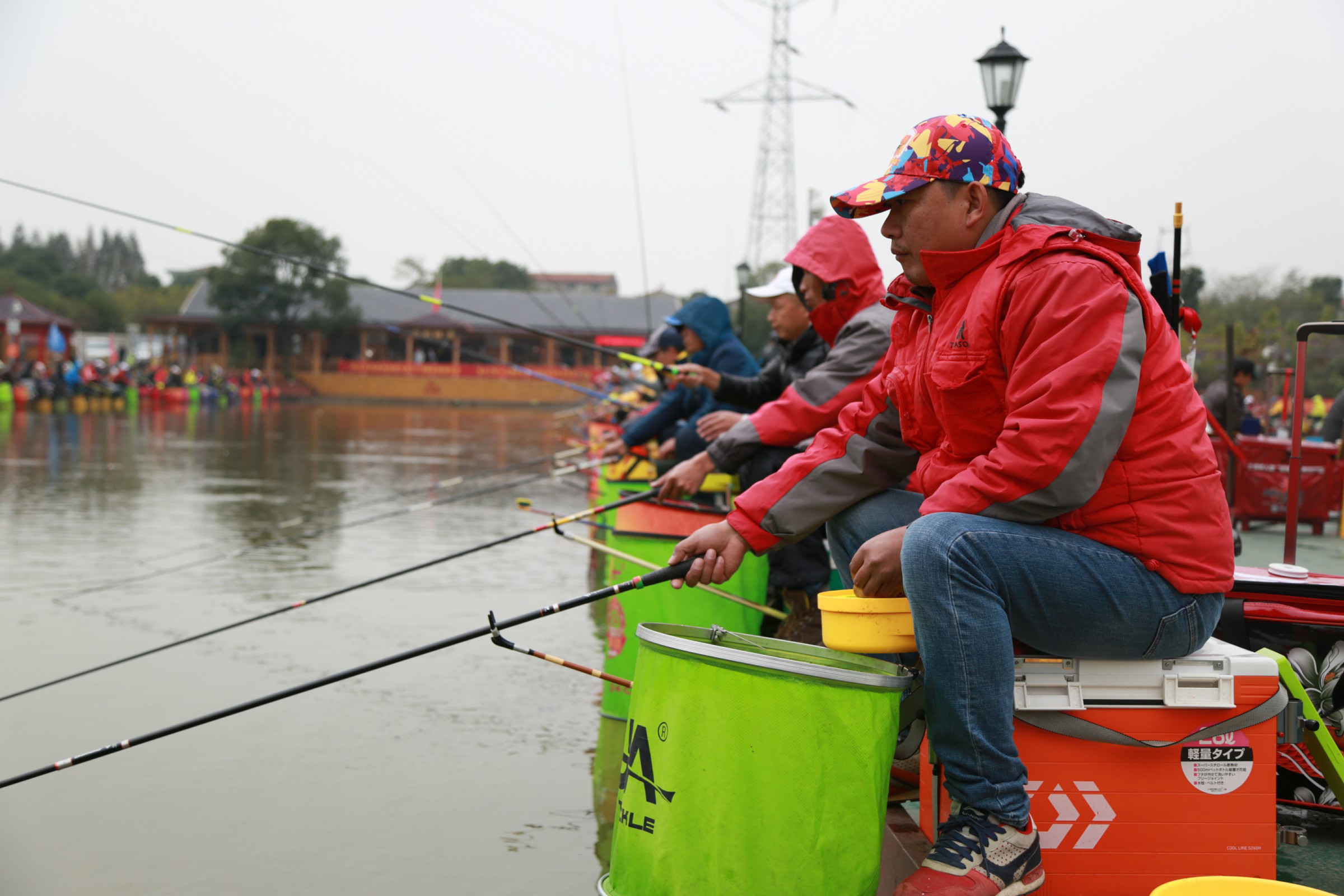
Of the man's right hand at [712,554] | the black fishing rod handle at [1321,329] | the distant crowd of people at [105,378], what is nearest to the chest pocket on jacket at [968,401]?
the man's right hand at [712,554]

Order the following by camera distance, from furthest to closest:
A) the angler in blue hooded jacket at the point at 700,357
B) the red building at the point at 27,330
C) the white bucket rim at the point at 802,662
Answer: the red building at the point at 27,330, the angler in blue hooded jacket at the point at 700,357, the white bucket rim at the point at 802,662

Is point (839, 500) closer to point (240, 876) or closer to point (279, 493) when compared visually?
point (240, 876)

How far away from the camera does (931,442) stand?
266cm

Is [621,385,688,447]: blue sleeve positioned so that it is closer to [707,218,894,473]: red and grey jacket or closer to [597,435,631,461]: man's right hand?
[597,435,631,461]: man's right hand

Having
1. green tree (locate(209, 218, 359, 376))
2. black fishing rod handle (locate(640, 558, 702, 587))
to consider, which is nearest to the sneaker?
black fishing rod handle (locate(640, 558, 702, 587))

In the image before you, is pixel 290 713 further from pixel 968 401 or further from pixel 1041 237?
pixel 1041 237

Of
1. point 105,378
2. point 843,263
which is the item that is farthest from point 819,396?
point 105,378

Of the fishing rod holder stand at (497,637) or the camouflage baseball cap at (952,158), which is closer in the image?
the camouflage baseball cap at (952,158)

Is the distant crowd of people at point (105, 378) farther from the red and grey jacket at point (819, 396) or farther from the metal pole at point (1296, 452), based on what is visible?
the metal pole at point (1296, 452)

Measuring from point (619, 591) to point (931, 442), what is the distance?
0.83 metres

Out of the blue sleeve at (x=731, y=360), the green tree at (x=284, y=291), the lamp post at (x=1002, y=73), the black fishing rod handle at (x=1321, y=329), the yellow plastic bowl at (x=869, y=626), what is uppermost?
the green tree at (x=284, y=291)

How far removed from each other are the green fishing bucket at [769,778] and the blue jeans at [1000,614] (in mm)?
136

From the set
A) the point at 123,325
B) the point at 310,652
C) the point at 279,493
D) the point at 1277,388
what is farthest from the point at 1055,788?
the point at 123,325

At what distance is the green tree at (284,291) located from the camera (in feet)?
191
